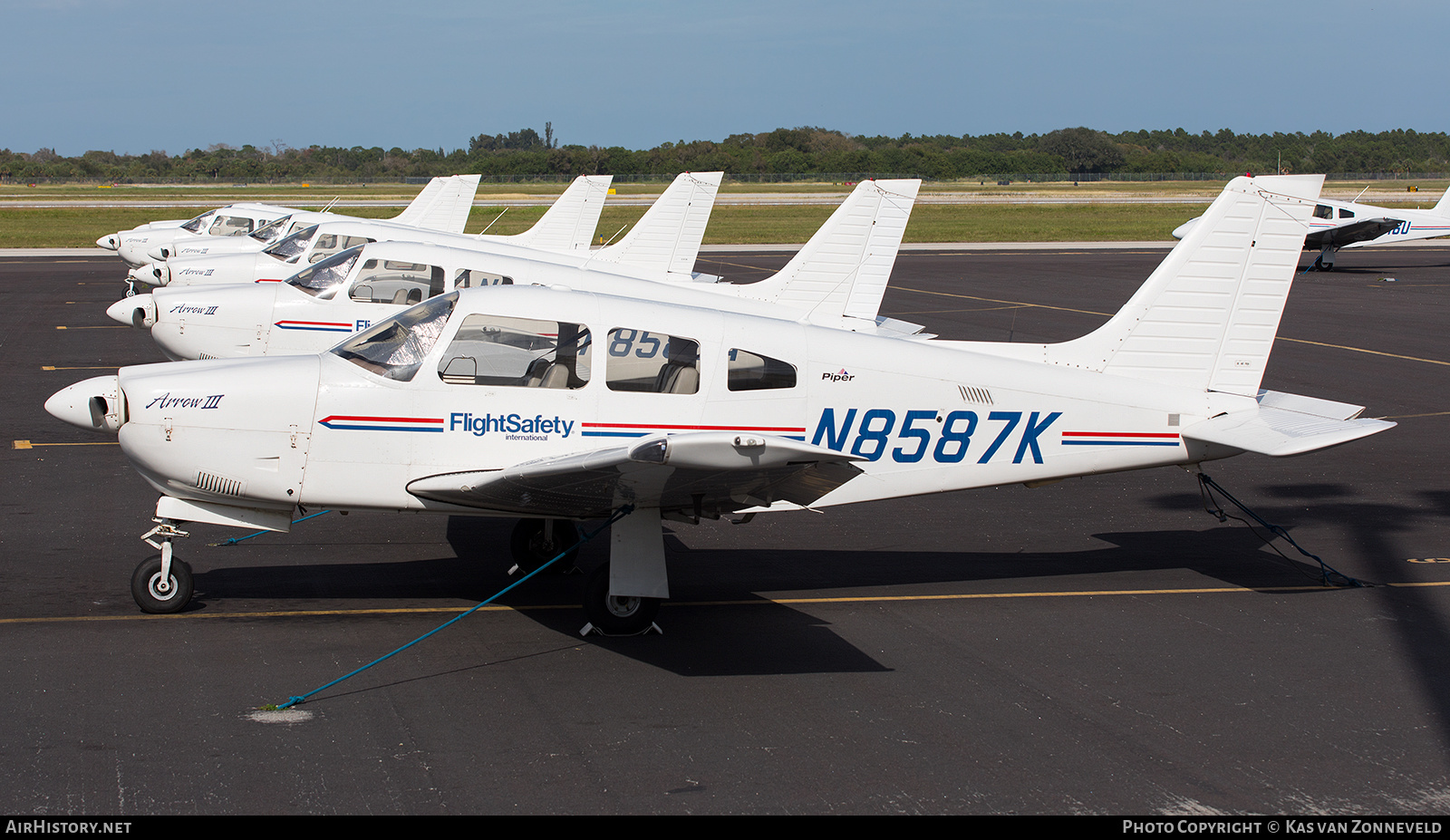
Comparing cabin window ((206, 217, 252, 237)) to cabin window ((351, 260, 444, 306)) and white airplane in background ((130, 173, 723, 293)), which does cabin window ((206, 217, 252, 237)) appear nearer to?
white airplane in background ((130, 173, 723, 293))

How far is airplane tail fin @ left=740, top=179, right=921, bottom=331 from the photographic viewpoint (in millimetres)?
14523

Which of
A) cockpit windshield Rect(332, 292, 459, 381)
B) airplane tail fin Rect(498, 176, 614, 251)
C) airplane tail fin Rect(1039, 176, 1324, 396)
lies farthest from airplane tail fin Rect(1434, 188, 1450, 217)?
cockpit windshield Rect(332, 292, 459, 381)

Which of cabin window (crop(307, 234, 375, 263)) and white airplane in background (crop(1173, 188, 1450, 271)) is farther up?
white airplane in background (crop(1173, 188, 1450, 271))

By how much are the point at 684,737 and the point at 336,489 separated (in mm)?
2953

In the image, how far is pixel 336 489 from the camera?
284 inches

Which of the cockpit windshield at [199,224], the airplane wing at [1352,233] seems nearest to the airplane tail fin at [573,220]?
the cockpit windshield at [199,224]

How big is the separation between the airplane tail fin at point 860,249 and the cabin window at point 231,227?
51.7 feet

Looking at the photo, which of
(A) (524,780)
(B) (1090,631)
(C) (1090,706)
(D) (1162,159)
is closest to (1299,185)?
(B) (1090,631)

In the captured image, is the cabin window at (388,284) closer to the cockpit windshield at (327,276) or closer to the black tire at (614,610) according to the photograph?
the cockpit windshield at (327,276)

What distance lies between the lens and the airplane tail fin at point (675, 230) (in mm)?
18797

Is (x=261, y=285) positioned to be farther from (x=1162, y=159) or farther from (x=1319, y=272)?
(x=1162, y=159)

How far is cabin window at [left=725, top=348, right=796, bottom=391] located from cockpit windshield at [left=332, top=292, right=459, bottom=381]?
75.4 inches

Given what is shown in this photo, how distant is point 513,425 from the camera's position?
23.8 feet

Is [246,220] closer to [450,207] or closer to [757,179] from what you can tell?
[450,207]
